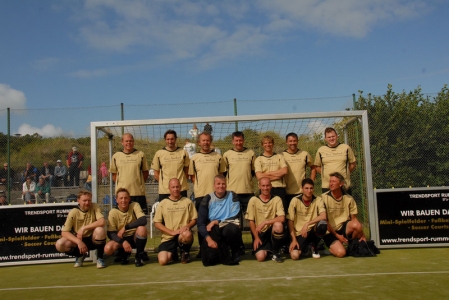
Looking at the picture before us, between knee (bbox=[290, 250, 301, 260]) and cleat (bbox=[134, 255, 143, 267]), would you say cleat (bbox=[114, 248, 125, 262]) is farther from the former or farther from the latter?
knee (bbox=[290, 250, 301, 260])

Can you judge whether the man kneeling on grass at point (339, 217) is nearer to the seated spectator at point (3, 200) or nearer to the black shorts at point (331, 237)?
the black shorts at point (331, 237)

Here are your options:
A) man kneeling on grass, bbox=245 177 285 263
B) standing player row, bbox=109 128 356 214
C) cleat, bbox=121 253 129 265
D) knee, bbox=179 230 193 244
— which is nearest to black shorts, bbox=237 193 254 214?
standing player row, bbox=109 128 356 214

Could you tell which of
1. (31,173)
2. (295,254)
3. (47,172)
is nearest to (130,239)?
(295,254)

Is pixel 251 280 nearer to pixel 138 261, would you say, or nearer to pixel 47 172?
pixel 138 261

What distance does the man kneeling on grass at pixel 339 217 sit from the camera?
5961mm

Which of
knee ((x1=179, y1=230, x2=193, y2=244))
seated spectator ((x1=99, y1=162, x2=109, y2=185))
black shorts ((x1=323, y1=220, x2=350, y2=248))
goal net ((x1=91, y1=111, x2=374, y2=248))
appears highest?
goal net ((x1=91, y1=111, x2=374, y2=248))

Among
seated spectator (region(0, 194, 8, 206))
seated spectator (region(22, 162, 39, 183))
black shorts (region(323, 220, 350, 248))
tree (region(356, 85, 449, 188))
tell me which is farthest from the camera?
seated spectator (region(22, 162, 39, 183))

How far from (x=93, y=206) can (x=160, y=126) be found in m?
1.82

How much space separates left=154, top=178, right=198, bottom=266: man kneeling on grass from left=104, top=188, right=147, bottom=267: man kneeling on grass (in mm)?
252

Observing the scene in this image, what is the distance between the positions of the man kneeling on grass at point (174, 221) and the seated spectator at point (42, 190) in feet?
18.3

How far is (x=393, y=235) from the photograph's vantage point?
652 cm

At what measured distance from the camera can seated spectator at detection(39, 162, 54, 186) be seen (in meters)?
10.3

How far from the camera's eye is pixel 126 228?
595cm

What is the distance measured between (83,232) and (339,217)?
379 cm
